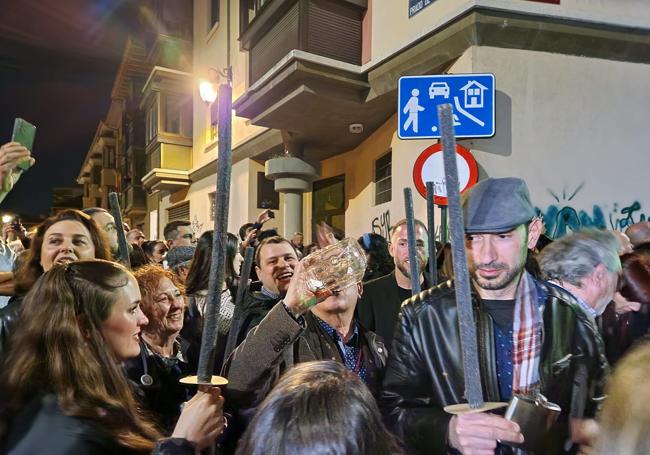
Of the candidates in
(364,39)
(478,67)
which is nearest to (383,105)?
(364,39)

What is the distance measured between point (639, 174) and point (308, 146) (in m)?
5.72

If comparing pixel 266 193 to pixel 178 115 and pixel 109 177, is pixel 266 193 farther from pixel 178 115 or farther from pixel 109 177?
pixel 109 177

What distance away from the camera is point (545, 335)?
157 cm

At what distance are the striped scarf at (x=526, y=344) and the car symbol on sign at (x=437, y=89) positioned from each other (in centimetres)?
287

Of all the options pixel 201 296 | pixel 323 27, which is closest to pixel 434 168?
pixel 201 296

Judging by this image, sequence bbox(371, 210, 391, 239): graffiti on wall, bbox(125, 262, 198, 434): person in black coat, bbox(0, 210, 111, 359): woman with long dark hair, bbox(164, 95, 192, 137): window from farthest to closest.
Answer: bbox(164, 95, 192, 137): window
bbox(371, 210, 391, 239): graffiti on wall
bbox(0, 210, 111, 359): woman with long dark hair
bbox(125, 262, 198, 434): person in black coat

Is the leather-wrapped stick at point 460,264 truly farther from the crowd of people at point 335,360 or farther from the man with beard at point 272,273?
the man with beard at point 272,273

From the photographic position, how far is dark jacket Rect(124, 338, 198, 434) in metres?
1.91

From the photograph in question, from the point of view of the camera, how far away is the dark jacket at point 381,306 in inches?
134

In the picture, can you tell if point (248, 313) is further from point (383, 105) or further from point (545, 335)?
point (383, 105)

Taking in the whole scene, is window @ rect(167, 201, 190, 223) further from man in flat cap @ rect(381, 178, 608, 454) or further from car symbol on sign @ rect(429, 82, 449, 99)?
man in flat cap @ rect(381, 178, 608, 454)

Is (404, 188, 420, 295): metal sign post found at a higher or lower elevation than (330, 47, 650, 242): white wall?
lower

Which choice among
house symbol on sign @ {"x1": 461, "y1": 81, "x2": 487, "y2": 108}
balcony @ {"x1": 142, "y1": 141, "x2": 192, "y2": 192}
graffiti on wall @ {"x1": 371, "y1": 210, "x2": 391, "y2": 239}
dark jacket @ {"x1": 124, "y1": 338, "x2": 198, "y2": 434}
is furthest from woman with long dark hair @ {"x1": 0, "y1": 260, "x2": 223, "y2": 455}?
balcony @ {"x1": 142, "y1": 141, "x2": 192, "y2": 192}

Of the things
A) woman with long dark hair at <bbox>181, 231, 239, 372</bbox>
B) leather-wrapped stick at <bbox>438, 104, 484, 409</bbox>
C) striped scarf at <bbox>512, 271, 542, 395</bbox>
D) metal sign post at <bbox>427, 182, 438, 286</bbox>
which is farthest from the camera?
woman with long dark hair at <bbox>181, 231, 239, 372</bbox>
